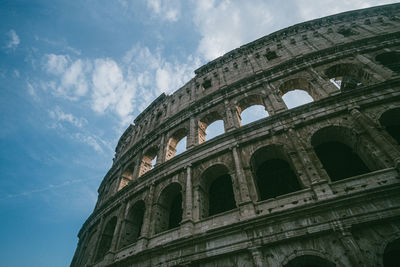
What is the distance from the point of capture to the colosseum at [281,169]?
593 cm

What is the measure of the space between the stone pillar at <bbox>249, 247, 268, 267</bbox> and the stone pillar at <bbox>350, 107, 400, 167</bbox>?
4.85m

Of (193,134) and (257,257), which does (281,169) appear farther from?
(193,134)

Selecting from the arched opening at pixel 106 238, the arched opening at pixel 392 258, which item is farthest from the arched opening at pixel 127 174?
the arched opening at pixel 392 258

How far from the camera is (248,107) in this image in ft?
Answer: 41.3

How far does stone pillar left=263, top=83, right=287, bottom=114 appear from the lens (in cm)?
1023

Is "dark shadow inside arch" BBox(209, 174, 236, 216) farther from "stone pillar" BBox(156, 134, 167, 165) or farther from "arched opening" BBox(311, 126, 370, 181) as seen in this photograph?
"arched opening" BBox(311, 126, 370, 181)

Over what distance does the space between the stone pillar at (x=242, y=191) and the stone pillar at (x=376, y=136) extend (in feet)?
14.6

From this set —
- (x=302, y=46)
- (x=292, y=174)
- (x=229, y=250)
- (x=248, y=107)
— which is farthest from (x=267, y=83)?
(x=229, y=250)

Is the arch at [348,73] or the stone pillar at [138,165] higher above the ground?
the arch at [348,73]

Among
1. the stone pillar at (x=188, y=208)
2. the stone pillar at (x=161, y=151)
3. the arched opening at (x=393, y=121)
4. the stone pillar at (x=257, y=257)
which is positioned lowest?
the stone pillar at (x=257, y=257)

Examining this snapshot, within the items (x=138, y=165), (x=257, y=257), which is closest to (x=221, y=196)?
(x=257, y=257)

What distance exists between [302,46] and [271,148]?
9117mm

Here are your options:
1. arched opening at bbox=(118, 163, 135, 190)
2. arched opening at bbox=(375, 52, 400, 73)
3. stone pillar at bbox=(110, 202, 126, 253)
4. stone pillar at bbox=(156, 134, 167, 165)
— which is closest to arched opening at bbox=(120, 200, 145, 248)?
stone pillar at bbox=(110, 202, 126, 253)

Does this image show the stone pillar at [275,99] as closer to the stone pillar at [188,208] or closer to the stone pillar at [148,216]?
the stone pillar at [188,208]
